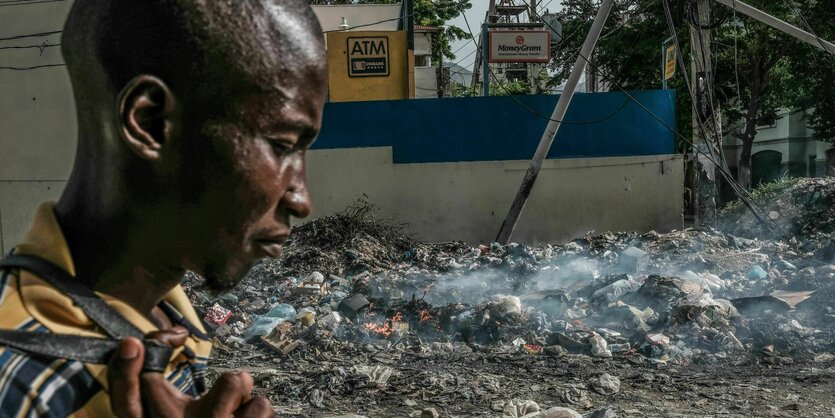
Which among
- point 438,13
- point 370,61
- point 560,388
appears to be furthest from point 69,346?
point 438,13

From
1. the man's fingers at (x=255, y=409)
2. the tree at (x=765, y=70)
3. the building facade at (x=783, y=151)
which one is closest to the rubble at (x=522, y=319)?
the man's fingers at (x=255, y=409)

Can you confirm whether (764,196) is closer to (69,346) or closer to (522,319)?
(522,319)

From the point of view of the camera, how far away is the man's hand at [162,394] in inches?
27.7

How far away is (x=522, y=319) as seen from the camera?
6699 millimetres

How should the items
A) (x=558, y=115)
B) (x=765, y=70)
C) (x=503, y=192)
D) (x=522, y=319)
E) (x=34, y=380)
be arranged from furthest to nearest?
(x=765, y=70), (x=503, y=192), (x=558, y=115), (x=522, y=319), (x=34, y=380)

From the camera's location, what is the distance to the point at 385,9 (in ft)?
54.5

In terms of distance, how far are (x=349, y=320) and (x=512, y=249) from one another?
3606 millimetres

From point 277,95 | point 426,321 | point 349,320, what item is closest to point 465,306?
point 426,321

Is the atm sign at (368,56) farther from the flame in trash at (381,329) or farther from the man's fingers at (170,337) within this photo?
the man's fingers at (170,337)

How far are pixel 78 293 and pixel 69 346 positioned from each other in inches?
2.2

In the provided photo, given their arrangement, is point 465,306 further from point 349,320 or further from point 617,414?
point 617,414

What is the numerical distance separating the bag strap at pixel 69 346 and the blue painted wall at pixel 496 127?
38.7ft

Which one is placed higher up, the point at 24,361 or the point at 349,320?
the point at 24,361

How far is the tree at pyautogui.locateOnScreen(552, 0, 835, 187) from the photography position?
17.6 m
